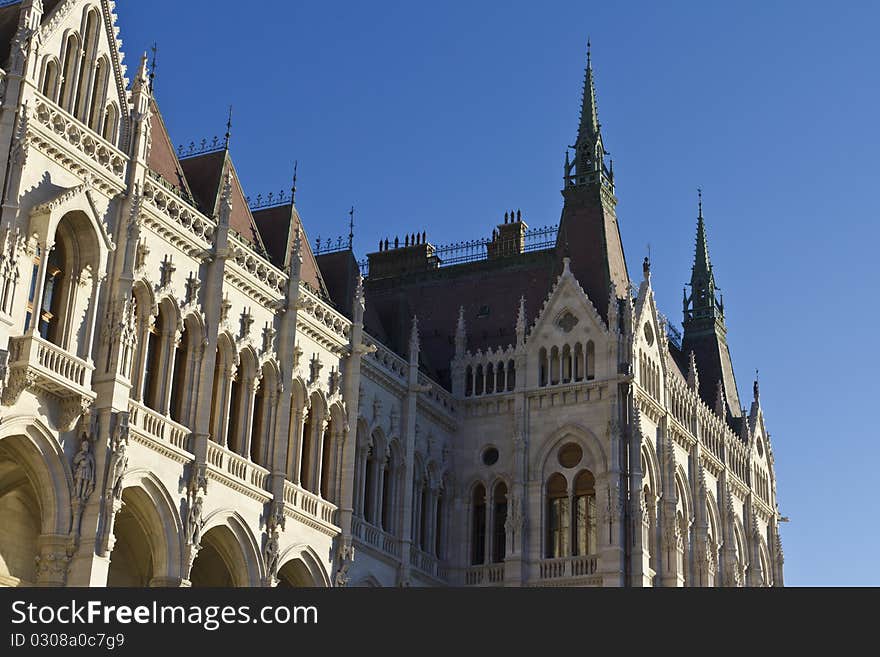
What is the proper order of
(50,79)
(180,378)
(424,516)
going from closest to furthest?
(50,79) < (180,378) < (424,516)

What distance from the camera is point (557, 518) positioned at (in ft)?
156

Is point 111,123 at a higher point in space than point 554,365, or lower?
lower

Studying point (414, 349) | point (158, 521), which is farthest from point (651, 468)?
point (158, 521)

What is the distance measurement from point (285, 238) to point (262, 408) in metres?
5.68

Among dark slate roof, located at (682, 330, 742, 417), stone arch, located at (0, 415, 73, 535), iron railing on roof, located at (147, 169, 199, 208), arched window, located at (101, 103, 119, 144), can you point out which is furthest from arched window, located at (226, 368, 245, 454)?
dark slate roof, located at (682, 330, 742, 417)

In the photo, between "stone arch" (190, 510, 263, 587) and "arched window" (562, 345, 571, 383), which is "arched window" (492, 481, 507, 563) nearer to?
"arched window" (562, 345, 571, 383)

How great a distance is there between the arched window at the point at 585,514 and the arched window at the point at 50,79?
2162cm

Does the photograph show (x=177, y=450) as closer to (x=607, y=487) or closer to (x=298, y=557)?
(x=298, y=557)

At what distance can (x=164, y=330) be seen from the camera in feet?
118

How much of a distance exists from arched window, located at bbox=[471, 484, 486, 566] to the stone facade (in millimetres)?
127

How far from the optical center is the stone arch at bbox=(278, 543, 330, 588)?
1552 inches

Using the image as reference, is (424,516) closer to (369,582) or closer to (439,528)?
(439,528)

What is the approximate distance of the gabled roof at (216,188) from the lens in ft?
132

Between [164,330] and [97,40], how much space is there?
686 centimetres
